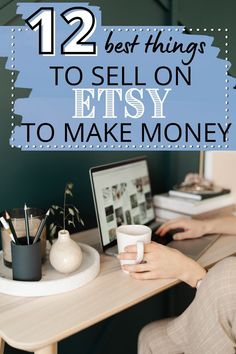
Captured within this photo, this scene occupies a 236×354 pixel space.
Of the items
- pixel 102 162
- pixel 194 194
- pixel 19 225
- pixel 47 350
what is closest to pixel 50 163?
pixel 102 162

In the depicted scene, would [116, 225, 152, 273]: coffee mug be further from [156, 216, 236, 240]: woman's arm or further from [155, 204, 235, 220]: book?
[155, 204, 235, 220]: book

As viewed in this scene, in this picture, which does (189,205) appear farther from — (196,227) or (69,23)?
(69,23)

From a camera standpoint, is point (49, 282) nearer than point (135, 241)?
Yes

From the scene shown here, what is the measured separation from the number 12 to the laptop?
1.29 ft

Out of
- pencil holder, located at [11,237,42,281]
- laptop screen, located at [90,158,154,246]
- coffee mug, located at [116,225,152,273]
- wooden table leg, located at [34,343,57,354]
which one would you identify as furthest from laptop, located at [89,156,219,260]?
wooden table leg, located at [34,343,57,354]

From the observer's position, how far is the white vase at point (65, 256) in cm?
113

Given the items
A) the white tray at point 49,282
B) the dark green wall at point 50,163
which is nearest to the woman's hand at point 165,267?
the white tray at point 49,282

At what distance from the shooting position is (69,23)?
1.38m

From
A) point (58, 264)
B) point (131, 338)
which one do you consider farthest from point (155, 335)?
point (131, 338)

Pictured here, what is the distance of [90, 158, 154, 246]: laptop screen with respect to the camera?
1.36 metres

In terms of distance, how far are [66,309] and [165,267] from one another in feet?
1.00

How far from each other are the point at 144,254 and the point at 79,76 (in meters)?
0.65

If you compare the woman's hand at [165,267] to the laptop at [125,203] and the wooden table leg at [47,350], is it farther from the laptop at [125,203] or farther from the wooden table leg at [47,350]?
the wooden table leg at [47,350]

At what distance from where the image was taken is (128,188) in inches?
60.7
